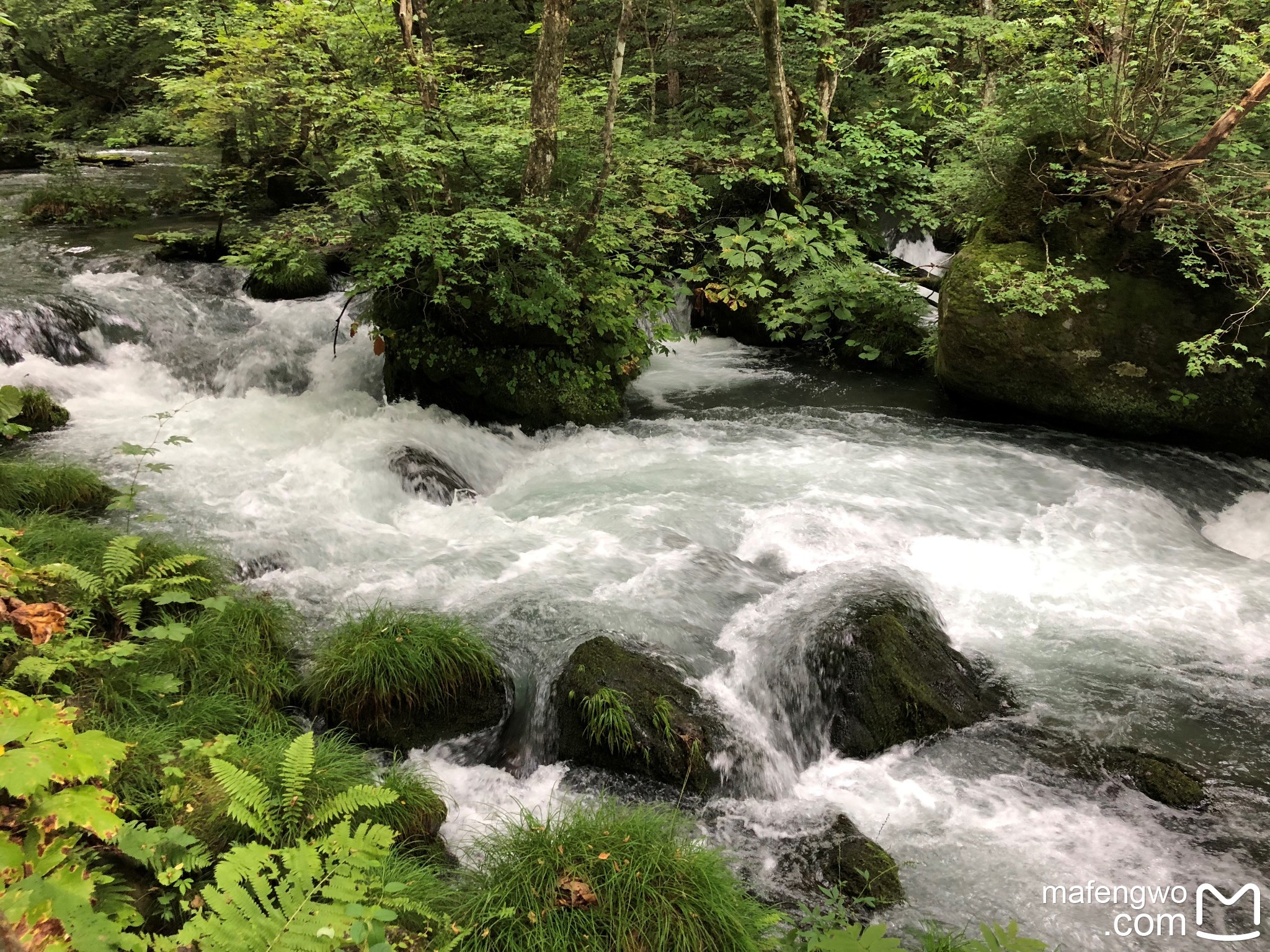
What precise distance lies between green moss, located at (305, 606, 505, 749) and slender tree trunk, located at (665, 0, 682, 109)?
1162 cm

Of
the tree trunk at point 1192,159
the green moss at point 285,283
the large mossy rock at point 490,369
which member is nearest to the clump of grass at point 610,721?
the large mossy rock at point 490,369

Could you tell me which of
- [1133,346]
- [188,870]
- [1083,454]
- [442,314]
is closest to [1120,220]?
[1133,346]

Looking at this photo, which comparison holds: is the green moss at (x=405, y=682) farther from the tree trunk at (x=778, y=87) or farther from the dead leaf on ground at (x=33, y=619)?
the tree trunk at (x=778, y=87)

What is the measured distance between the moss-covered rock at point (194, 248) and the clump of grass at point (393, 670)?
8.25m

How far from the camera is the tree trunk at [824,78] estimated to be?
416 inches

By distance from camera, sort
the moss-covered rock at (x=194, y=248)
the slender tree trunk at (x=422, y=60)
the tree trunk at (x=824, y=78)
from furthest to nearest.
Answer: the tree trunk at (x=824, y=78) < the moss-covered rock at (x=194, y=248) < the slender tree trunk at (x=422, y=60)

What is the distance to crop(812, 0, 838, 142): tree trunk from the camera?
34.7ft

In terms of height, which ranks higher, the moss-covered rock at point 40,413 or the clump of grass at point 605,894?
the moss-covered rock at point 40,413

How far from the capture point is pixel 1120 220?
26.3 ft

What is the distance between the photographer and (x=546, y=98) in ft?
23.7

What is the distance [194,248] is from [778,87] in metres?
8.56

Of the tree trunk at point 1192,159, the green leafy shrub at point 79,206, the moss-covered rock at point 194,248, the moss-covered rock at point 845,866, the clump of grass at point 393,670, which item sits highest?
the tree trunk at point 1192,159

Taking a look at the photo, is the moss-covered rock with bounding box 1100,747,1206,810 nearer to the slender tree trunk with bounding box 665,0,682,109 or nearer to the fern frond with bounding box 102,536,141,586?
the fern frond with bounding box 102,536,141,586

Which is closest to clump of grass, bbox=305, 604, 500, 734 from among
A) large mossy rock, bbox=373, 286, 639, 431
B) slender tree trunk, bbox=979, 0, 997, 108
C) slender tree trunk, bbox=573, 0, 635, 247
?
large mossy rock, bbox=373, 286, 639, 431
